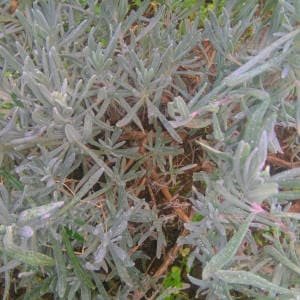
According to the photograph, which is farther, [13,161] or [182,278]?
[182,278]

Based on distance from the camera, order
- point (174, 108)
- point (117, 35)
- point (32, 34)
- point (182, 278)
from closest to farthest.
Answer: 1. point (174, 108)
2. point (117, 35)
3. point (32, 34)
4. point (182, 278)

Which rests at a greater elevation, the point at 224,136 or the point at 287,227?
the point at 224,136

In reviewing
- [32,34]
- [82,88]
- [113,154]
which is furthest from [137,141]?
[32,34]

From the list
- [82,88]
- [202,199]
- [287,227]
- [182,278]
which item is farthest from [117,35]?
[182,278]

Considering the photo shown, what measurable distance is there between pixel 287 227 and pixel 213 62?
0.42 metres

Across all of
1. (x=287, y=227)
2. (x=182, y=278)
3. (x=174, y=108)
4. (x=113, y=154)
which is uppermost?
(x=174, y=108)

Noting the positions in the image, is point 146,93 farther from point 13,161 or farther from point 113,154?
point 13,161

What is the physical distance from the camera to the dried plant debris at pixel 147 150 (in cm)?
86

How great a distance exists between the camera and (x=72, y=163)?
1041 mm

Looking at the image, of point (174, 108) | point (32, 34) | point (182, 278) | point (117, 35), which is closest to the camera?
point (174, 108)

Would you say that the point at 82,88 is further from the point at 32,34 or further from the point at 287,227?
the point at 287,227

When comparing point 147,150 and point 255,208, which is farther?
point 147,150

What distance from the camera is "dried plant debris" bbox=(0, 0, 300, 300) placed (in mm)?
860

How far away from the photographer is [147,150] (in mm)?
1162
